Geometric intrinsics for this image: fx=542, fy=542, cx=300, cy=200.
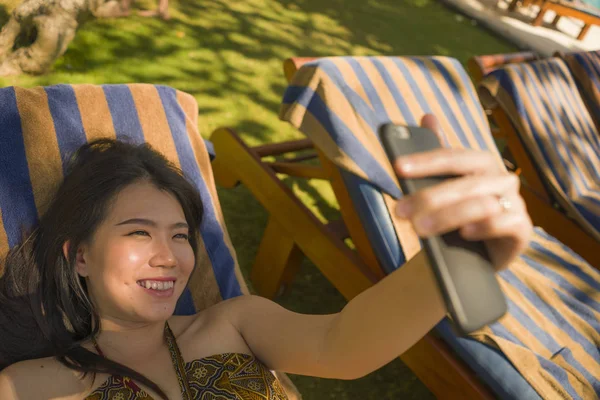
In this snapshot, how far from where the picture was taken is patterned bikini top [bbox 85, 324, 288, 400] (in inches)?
56.5

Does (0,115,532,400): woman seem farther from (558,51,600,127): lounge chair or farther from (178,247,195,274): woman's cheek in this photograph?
(558,51,600,127): lounge chair

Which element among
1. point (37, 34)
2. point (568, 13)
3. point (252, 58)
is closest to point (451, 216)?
point (37, 34)

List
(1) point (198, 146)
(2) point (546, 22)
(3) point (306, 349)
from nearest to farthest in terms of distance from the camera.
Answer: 1. (3) point (306, 349)
2. (1) point (198, 146)
3. (2) point (546, 22)

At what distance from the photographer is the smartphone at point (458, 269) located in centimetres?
85

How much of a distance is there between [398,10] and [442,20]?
2.37ft

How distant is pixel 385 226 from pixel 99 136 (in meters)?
1.24

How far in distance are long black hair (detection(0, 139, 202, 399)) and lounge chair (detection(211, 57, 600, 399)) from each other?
0.97m

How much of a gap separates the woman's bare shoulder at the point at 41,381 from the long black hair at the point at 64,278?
26 mm

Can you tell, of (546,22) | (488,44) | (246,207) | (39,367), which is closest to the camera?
(39,367)

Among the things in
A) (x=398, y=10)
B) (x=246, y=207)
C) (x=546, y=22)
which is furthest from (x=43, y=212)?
(x=546, y=22)

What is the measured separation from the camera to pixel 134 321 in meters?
1.50

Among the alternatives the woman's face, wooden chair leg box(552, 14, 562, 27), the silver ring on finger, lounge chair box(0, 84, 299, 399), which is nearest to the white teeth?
the woman's face

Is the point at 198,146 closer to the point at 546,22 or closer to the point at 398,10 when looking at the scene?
the point at 398,10

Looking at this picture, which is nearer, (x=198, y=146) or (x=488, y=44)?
(x=198, y=146)
